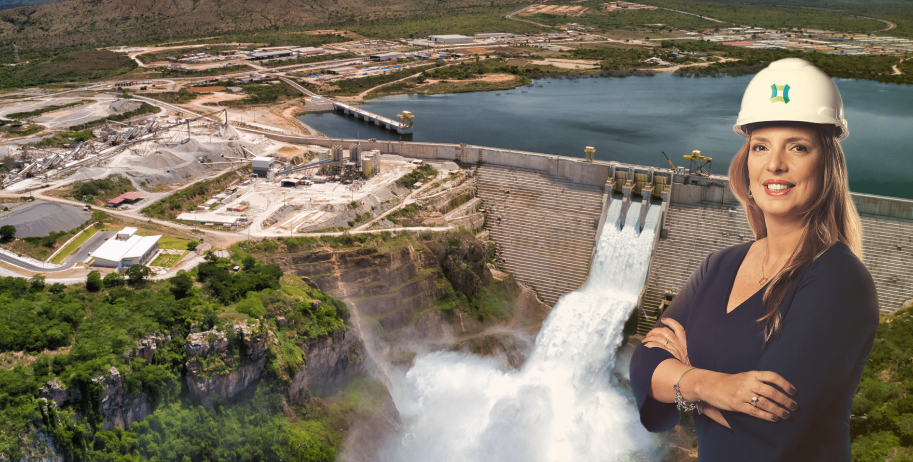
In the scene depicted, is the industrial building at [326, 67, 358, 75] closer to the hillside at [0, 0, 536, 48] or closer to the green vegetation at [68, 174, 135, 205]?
the hillside at [0, 0, 536, 48]

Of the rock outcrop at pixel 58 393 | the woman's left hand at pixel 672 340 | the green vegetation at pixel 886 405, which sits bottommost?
the green vegetation at pixel 886 405

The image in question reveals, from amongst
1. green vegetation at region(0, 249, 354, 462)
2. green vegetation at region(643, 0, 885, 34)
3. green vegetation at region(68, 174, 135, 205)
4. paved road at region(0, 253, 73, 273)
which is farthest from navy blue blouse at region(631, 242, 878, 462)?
green vegetation at region(643, 0, 885, 34)

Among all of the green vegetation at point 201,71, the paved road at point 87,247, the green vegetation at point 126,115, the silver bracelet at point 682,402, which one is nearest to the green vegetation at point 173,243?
the paved road at point 87,247

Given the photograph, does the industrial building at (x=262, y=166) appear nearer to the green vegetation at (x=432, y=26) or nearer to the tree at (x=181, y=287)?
the tree at (x=181, y=287)

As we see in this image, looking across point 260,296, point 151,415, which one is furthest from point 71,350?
point 260,296

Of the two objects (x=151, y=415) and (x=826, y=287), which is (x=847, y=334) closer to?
(x=826, y=287)
